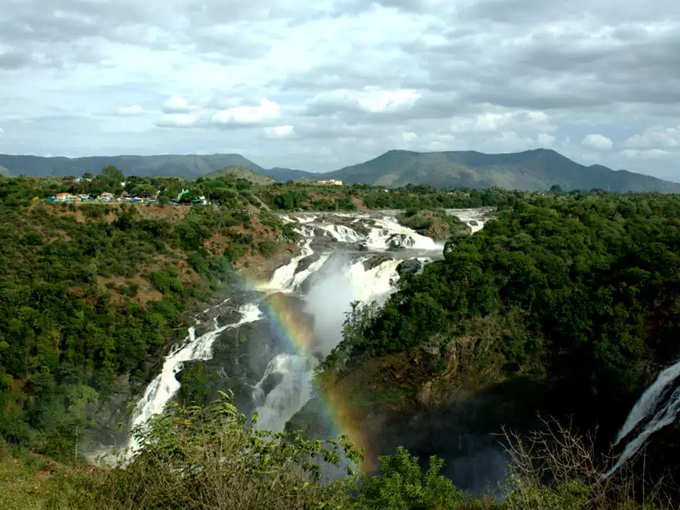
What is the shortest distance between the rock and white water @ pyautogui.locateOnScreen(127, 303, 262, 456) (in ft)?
31.6

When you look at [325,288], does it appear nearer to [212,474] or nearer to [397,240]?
[397,240]

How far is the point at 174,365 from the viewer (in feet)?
100

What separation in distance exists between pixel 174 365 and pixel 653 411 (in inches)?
873

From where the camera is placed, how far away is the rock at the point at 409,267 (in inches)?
1489

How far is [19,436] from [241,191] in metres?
43.7

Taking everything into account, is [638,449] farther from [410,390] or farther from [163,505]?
[163,505]

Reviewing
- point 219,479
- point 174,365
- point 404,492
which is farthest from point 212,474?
point 174,365

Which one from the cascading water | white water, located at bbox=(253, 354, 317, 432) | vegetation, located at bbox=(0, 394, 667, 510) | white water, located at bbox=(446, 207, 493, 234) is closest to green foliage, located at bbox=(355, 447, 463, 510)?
vegetation, located at bbox=(0, 394, 667, 510)

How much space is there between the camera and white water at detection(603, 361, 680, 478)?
18203mm

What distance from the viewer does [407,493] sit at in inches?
507

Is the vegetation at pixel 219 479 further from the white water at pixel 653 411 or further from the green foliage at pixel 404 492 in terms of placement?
the white water at pixel 653 411

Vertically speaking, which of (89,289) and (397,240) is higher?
(397,240)

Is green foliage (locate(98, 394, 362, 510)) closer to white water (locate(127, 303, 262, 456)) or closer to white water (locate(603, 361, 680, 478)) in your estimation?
white water (locate(603, 361, 680, 478))

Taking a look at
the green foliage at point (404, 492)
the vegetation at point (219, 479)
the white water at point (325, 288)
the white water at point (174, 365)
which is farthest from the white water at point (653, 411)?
the white water at point (174, 365)
